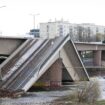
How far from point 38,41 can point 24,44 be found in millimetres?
1944

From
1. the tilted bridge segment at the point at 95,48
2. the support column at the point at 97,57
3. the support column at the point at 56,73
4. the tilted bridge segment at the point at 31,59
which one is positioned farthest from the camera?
the support column at the point at 97,57

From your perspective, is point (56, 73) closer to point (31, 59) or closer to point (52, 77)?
point (52, 77)

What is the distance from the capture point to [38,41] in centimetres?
5559

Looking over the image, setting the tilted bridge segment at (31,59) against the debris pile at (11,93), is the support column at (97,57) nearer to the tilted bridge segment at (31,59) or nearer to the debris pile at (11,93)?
the tilted bridge segment at (31,59)

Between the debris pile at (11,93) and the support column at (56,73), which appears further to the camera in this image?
the support column at (56,73)

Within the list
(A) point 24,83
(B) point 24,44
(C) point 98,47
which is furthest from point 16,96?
(C) point 98,47

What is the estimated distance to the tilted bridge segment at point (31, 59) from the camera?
154 ft

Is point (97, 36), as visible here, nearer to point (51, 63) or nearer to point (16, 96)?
point (51, 63)

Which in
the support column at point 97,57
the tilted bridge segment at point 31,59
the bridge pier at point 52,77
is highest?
the tilted bridge segment at point 31,59

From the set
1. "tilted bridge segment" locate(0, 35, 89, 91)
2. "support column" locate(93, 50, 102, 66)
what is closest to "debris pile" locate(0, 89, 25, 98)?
"tilted bridge segment" locate(0, 35, 89, 91)

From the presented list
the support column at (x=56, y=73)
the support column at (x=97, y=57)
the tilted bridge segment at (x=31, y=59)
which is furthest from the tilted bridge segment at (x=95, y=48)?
the support column at (x=56, y=73)

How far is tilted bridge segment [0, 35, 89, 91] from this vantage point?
47.0m

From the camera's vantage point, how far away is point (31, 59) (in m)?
50.8

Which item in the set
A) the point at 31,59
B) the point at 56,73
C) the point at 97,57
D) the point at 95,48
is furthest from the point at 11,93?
the point at 97,57
